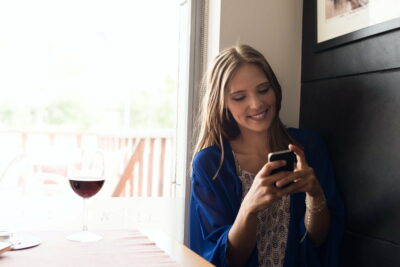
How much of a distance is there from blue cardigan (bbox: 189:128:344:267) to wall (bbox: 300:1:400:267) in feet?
0.15

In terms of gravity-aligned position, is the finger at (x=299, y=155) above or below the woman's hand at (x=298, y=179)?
above

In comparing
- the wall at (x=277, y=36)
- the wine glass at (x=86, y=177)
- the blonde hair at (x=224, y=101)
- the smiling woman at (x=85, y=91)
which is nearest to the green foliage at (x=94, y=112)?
the smiling woman at (x=85, y=91)

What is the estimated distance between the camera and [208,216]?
1.43m

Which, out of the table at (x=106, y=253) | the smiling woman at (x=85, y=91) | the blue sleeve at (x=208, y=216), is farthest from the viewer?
the smiling woman at (x=85, y=91)

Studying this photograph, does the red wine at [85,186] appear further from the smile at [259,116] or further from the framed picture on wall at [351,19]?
the framed picture on wall at [351,19]

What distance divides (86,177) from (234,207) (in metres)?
0.51

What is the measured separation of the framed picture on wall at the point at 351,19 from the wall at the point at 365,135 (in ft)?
0.08

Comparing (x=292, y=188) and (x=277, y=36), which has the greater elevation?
(x=277, y=36)

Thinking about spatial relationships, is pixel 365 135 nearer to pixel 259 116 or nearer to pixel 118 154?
pixel 259 116

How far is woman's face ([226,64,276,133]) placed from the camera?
1.46 m

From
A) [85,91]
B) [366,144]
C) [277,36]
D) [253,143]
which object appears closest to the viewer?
[366,144]

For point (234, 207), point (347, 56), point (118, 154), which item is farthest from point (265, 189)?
point (118, 154)

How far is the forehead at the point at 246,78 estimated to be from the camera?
1459 mm

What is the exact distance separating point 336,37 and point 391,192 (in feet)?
1.81
